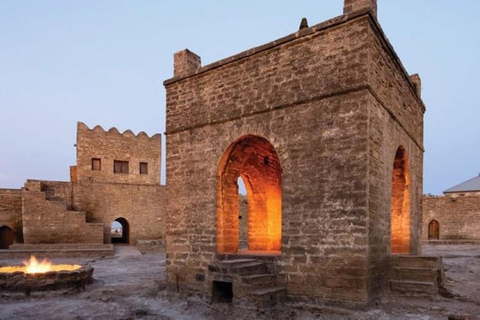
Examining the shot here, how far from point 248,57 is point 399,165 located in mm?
4702

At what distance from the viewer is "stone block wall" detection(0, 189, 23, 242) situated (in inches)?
809

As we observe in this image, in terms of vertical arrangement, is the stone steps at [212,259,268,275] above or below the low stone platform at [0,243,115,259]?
above

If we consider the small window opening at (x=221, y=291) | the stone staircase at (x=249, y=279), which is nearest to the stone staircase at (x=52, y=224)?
the small window opening at (x=221, y=291)

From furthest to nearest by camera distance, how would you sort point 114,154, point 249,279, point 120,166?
1. point 120,166
2. point 114,154
3. point 249,279

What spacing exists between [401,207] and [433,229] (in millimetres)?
21711

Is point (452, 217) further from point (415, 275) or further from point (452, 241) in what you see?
point (415, 275)

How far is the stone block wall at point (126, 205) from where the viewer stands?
2261 cm

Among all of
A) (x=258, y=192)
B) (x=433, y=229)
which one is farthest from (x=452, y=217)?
(x=258, y=192)

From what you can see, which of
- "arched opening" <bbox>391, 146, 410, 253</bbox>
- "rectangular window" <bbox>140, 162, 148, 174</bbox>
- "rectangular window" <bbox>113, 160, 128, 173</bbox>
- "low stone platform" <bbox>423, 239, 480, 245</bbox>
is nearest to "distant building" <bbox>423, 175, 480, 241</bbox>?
"low stone platform" <bbox>423, 239, 480, 245</bbox>

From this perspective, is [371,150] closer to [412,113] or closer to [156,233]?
[412,113]

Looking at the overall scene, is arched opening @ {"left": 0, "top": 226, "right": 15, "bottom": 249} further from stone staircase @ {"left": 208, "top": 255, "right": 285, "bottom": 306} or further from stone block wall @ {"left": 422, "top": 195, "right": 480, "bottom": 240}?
stone block wall @ {"left": 422, "top": 195, "right": 480, "bottom": 240}

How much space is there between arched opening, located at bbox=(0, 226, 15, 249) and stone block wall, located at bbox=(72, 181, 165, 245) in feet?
11.3

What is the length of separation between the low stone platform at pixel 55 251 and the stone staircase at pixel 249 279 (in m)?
12.2

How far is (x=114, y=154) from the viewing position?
25375 millimetres
